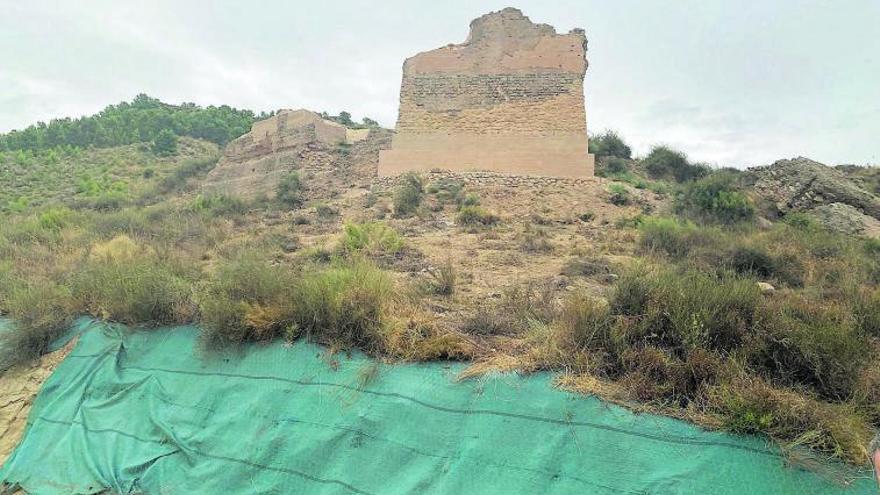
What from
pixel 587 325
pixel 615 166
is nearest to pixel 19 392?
pixel 587 325

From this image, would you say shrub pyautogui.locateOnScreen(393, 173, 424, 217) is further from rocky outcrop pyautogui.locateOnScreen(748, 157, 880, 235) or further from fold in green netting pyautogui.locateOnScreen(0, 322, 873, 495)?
fold in green netting pyautogui.locateOnScreen(0, 322, 873, 495)

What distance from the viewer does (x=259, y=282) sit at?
7.06 meters

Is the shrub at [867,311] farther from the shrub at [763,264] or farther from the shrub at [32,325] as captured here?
the shrub at [32,325]

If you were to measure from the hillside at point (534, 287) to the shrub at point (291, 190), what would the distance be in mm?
613

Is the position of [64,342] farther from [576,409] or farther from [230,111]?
[230,111]

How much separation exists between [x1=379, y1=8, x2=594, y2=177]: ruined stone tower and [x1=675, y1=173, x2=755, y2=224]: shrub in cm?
327

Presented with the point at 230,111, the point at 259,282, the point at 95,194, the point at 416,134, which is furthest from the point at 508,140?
the point at 230,111

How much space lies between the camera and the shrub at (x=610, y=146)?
22.6 meters

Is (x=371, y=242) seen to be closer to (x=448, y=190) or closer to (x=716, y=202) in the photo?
(x=448, y=190)

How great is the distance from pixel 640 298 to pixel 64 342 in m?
6.75

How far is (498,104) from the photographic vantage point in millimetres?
18875

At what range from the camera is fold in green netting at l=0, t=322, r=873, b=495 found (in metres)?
4.02

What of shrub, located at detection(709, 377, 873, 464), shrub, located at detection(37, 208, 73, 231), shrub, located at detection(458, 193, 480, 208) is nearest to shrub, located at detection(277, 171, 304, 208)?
shrub, located at detection(458, 193, 480, 208)

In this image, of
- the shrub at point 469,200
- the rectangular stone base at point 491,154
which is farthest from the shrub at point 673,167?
the shrub at point 469,200
